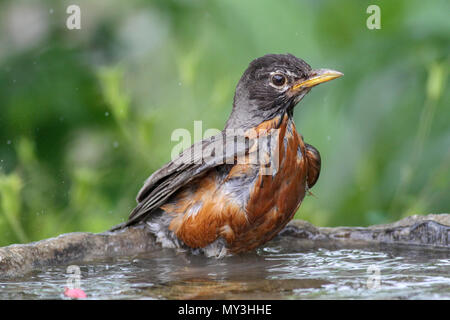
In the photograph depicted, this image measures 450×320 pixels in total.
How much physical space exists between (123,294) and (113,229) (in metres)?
1.37

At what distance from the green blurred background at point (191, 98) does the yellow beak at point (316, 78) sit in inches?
68.9

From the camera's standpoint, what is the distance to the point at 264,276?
10.9 feet

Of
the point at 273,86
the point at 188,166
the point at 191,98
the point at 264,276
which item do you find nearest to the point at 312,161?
the point at 273,86

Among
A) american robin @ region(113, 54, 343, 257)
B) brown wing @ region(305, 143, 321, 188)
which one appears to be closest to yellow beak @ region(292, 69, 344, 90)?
american robin @ region(113, 54, 343, 257)

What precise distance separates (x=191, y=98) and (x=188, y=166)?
1930 mm

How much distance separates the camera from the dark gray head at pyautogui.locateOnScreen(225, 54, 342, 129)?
3969mm

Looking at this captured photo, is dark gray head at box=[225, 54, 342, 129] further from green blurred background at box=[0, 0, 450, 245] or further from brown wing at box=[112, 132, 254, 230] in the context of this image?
green blurred background at box=[0, 0, 450, 245]

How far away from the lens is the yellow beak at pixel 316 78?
12.8 feet

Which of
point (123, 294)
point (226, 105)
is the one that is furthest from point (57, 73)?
Answer: point (123, 294)

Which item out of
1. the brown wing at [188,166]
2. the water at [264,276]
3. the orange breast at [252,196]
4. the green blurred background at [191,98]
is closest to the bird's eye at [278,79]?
the orange breast at [252,196]

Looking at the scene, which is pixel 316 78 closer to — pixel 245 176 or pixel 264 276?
pixel 245 176

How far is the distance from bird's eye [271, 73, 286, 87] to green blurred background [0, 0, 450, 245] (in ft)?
5.52

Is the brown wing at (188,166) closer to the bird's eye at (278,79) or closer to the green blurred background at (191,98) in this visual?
the bird's eye at (278,79)
